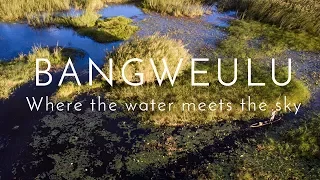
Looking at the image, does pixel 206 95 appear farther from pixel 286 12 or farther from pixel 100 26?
pixel 286 12

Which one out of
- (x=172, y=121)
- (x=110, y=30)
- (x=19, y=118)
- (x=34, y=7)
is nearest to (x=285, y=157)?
(x=172, y=121)

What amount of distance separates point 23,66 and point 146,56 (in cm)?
510

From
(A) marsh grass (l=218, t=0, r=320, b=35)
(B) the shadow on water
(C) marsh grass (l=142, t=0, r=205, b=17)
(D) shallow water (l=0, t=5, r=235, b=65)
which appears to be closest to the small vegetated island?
(B) the shadow on water

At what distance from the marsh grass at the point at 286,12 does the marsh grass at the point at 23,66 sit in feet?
39.2

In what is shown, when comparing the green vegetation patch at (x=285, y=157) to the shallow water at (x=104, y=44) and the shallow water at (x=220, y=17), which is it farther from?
the shallow water at (x=220, y=17)

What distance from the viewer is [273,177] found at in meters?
10.5

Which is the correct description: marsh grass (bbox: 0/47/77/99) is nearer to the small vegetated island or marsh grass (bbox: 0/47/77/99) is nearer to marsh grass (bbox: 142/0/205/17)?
the small vegetated island

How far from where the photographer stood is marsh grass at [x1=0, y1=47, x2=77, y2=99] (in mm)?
14227

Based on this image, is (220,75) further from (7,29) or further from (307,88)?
(7,29)

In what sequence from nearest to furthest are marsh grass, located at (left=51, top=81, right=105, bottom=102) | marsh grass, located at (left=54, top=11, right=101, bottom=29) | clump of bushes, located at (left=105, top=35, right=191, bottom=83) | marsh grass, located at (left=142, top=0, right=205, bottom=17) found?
marsh grass, located at (left=51, top=81, right=105, bottom=102) → clump of bushes, located at (left=105, top=35, right=191, bottom=83) → marsh grass, located at (left=54, top=11, right=101, bottom=29) → marsh grass, located at (left=142, top=0, right=205, bottom=17)

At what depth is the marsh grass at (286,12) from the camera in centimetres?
2179

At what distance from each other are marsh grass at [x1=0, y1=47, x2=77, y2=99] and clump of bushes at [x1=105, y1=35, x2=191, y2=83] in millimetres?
2817

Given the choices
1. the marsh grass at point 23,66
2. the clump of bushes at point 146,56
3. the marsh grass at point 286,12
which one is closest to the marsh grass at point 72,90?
the clump of bushes at point 146,56

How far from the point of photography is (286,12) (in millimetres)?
22656
